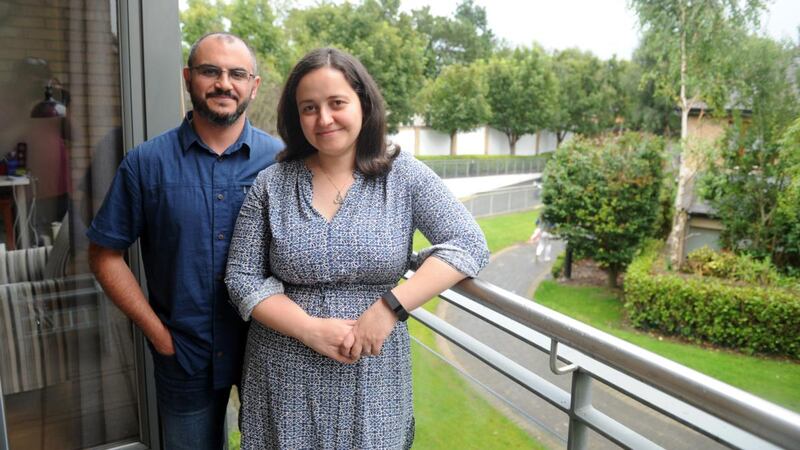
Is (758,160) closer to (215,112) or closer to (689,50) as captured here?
(689,50)

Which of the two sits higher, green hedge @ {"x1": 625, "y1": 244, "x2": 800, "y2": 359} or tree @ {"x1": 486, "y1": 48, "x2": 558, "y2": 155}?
tree @ {"x1": 486, "y1": 48, "x2": 558, "y2": 155}

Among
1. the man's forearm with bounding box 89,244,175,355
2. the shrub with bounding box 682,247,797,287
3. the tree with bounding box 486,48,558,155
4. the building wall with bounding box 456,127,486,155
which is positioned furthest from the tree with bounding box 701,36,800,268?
the tree with bounding box 486,48,558,155

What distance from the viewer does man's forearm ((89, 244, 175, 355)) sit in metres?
1.23

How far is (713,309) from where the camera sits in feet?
27.3

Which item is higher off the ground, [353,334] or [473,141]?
[473,141]

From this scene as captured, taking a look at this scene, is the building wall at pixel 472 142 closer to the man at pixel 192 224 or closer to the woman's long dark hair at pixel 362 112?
the man at pixel 192 224

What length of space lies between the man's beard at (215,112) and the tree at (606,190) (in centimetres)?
858

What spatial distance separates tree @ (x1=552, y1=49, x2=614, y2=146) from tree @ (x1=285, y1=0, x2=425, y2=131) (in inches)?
347

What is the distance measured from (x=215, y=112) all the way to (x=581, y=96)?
27.6 meters

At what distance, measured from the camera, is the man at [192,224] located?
119 centimetres

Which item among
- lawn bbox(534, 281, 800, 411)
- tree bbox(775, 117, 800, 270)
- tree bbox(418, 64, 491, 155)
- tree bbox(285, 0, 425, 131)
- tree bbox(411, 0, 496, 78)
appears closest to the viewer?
lawn bbox(534, 281, 800, 411)

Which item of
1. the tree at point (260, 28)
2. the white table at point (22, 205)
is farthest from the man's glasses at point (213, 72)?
the tree at point (260, 28)

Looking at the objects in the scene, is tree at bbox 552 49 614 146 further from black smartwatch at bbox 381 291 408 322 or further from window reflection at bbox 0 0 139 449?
black smartwatch at bbox 381 291 408 322

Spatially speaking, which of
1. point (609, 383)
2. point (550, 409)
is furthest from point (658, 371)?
point (550, 409)
